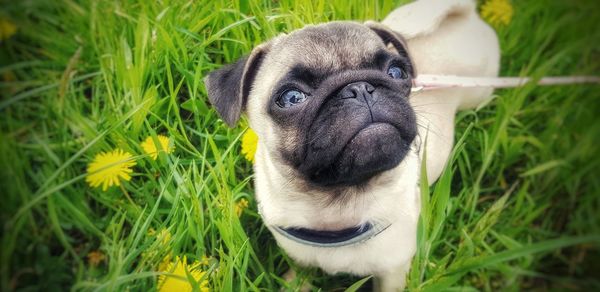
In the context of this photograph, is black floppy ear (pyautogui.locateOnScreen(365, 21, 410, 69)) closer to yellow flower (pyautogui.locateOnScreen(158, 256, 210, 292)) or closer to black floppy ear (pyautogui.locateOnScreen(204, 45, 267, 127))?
black floppy ear (pyautogui.locateOnScreen(204, 45, 267, 127))

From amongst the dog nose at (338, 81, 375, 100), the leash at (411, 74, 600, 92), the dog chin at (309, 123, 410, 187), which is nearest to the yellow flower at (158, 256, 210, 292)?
the dog chin at (309, 123, 410, 187)

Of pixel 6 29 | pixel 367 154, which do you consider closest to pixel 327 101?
pixel 367 154

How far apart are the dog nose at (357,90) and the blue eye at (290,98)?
18cm

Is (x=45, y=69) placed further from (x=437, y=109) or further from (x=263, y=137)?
(x=437, y=109)

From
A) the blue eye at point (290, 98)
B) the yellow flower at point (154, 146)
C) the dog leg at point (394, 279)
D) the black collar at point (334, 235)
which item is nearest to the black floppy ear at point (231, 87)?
the blue eye at point (290, 98)

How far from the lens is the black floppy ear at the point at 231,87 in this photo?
1851 mm

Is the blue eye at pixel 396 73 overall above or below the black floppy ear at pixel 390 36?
below

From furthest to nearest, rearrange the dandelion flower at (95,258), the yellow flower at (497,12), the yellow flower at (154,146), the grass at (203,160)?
1. the yellow flower at (497,12)
2. the yellow flower at (154,146)
3. the dandelion flower at (95,258)
4. the grass at (203,160)

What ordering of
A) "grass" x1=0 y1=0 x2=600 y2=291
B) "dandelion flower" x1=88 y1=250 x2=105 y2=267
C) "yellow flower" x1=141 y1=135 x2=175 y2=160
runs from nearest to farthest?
"grass" x1=0 y1=0 x2=600 y2=291 → "dandelion flower" x1=88 y1=250 x2=105 y2=267 → "yellow flower" x1=141 y1=135 x2=175 y2=160

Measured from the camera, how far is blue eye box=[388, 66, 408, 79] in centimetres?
184

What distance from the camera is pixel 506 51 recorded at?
2.84 metres

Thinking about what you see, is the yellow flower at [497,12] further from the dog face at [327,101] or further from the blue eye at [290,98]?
the blue eye at [290,98]

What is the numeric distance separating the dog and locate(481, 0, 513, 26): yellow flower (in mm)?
949

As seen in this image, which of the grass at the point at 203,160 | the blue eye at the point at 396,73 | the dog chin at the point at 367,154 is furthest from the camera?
the blue eye at the point at 396,73
